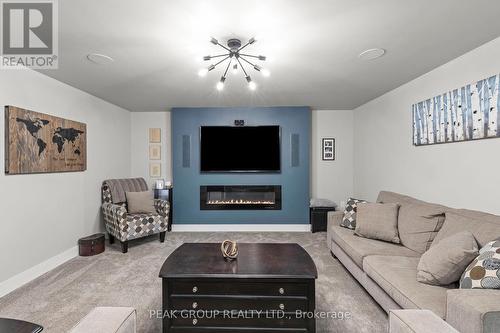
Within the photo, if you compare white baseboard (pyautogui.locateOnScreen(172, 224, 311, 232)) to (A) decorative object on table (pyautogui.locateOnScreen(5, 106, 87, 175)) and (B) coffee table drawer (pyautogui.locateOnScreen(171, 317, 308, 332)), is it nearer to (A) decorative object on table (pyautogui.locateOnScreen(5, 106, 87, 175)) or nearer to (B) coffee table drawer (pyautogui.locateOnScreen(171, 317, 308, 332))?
(A) decorative object on table (pyautogui.locateOnScreen(5, 106, 87, 175))

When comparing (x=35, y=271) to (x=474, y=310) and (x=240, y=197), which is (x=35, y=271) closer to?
(x=240, y=197)

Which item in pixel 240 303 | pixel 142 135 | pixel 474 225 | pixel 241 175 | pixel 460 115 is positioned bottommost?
pixel 240 303

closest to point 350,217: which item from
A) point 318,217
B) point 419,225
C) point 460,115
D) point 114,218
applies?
point 419,225

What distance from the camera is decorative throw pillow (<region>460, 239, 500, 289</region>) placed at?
1.54 meters

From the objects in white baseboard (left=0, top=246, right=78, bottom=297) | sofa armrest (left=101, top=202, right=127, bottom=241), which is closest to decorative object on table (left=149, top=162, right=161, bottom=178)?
sofa armrest (left=101, top=202, right=127, bottom=241)

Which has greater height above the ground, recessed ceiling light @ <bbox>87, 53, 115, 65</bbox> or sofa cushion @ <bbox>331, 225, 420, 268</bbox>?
recessed ceiling light @ <bbox>87, 53, 115, 65</bbox>

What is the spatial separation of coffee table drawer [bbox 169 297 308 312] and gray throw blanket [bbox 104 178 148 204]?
293 centimetres

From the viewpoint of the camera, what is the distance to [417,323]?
115 cm

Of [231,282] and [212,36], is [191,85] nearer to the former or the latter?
[212,36]

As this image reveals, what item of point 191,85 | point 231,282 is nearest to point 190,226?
point 191,85

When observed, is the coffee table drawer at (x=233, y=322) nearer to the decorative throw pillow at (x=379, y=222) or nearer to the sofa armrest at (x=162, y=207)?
the decorative throw pillow at (x=379, y=222)

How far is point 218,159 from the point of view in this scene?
498cm

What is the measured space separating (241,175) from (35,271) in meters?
3.33

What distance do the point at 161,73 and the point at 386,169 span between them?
3.61 meters
